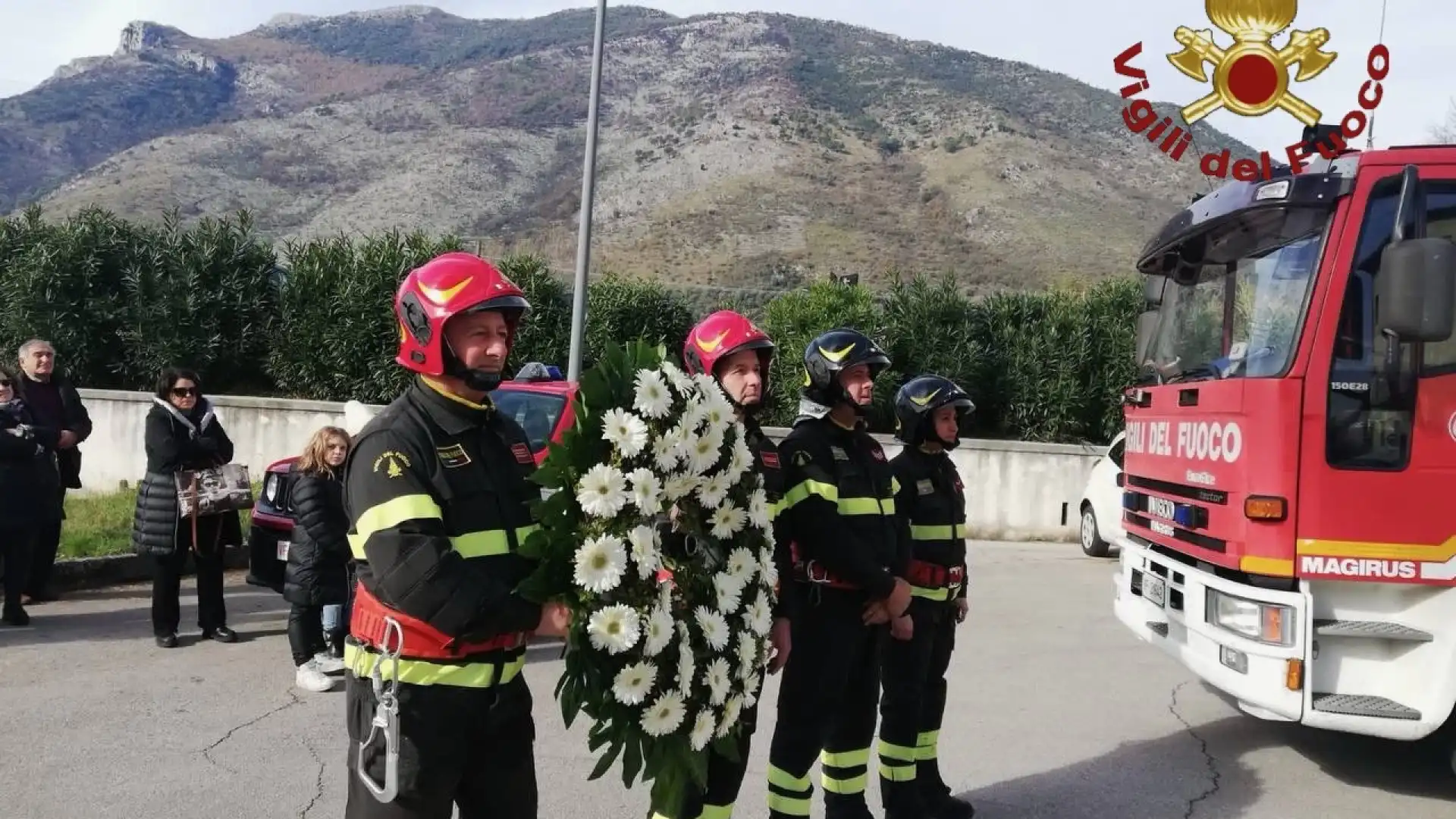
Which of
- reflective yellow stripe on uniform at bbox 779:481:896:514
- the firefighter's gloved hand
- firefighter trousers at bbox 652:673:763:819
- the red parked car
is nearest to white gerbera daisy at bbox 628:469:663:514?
firefighter trousers at bbox 652:673:763:819

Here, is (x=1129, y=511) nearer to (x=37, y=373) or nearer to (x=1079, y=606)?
(x=1079, y=606)

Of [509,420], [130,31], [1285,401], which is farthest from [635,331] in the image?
[130,31]

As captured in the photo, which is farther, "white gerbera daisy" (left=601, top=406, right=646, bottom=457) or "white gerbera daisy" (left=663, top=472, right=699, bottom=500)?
"white gerbera daisy" (left=663, top=472, right=699, bottom=500)

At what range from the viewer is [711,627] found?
2873mm

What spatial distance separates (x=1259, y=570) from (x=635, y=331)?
13417 mm

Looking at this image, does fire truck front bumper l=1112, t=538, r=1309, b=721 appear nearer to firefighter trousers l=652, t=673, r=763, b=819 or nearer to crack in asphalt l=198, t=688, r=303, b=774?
firefighter trousers l=652, t=673, r=763, b=819

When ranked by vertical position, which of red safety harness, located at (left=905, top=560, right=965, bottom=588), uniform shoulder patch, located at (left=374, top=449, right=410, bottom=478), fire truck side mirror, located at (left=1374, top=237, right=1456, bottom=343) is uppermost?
fire truck side mirror, located at (left=1374, top=237, right=1456, bottom=343)

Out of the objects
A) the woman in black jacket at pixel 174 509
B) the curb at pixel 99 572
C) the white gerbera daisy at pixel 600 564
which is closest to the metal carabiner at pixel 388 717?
the white gerbera daisy at pixel 600 564

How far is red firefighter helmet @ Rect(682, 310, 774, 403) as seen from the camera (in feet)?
12.3

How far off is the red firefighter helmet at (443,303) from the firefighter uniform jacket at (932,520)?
2.44m

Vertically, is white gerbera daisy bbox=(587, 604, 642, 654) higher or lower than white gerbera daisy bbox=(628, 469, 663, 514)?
lower

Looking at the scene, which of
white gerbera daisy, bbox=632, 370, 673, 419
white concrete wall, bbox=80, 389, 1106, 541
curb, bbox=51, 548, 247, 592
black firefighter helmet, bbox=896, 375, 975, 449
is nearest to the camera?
white gerbera daisy, bbox=632, 370, 673, 419

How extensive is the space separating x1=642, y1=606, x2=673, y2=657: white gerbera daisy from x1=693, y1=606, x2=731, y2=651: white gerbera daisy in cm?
18

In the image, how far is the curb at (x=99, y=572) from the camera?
8.91 metres
